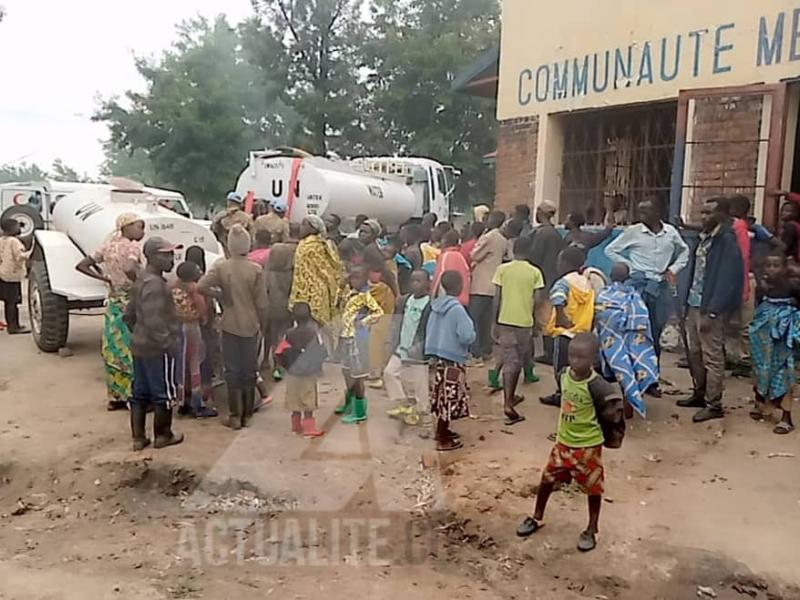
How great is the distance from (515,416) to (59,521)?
3178mm

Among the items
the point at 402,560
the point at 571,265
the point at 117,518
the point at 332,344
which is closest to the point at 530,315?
the point at 571,265

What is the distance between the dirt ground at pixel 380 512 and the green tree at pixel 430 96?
1937cm

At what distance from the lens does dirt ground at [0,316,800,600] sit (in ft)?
12.8

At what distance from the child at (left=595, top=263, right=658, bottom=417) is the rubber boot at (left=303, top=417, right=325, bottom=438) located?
6.83 feet

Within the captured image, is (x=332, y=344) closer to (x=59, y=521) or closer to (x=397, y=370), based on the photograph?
(x=397, y=370)

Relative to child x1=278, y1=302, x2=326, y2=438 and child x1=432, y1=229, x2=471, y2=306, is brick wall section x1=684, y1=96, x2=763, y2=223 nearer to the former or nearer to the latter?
child x1=432, y1=229, x2=471, y2=306

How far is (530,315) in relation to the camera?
20.4ft

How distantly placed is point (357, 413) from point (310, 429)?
1.40 ft

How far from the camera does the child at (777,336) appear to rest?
18.4 feet

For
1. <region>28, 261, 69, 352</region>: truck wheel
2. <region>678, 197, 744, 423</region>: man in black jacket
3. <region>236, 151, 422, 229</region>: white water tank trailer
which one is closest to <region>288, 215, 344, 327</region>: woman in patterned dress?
<region>28, 261, 69, 352</region>: truck wheel

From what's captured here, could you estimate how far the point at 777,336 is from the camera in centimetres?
564

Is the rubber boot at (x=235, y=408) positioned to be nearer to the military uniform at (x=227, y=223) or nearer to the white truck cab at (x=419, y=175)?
the military uniform at (x=227, y=223)

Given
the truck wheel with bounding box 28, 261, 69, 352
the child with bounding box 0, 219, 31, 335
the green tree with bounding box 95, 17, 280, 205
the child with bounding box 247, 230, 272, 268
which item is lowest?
the truck wheel with bounding box 28, 261, 69, 352

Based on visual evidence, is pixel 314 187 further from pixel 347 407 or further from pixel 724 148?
pixel 347 407
